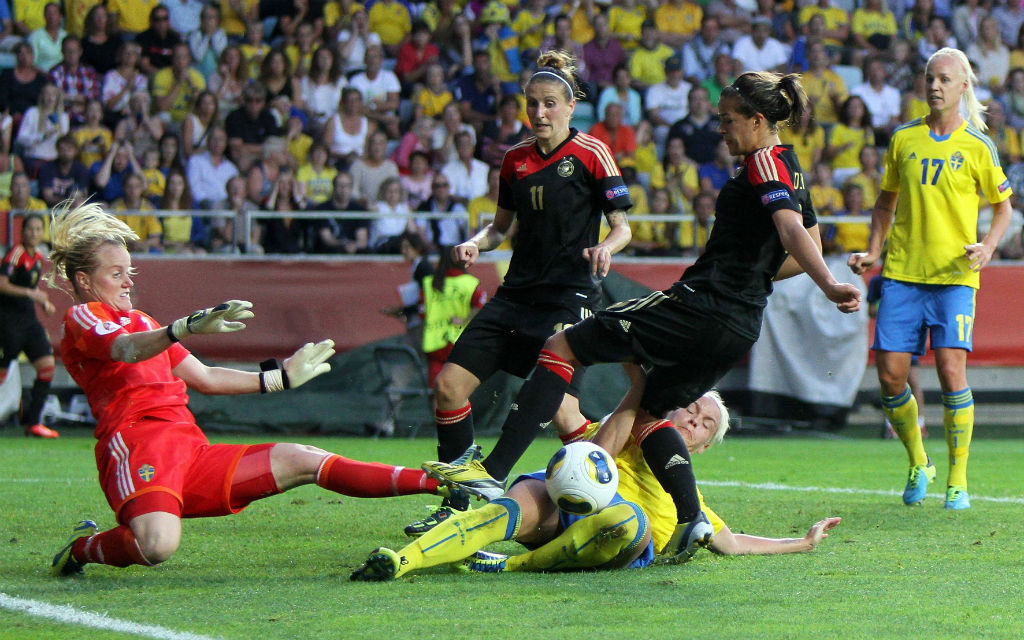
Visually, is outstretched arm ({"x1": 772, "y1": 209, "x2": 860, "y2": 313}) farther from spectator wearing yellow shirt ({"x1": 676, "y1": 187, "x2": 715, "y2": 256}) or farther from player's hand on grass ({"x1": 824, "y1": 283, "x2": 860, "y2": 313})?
spectator wearing yellow shirt ({"x1": 676, "y1": 187, "x2": 715, "y2": 256})

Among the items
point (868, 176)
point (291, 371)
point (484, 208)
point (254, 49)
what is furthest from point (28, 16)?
point (291, 371)

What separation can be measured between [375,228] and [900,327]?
803 cm

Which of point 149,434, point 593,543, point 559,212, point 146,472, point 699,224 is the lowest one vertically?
point 593,543

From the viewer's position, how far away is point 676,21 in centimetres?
1800

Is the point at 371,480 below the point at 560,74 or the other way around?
below

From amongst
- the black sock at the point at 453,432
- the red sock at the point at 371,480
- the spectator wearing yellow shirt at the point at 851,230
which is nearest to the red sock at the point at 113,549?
the red sock at the point at 371,480

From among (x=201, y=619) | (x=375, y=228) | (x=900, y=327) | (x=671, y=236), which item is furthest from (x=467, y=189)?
(x=201, y=619)

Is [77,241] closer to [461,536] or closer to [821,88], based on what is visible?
[461,536]

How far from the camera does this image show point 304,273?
45.1 feet

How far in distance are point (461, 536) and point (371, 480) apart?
19.1 inches

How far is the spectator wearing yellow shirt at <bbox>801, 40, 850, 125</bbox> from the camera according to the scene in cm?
1677

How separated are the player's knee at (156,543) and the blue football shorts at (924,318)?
4343 millimetres

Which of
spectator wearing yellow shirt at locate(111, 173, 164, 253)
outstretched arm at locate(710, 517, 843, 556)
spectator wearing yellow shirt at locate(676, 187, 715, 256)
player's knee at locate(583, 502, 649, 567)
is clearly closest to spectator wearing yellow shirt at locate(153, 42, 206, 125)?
spectator wearing yellow shirt at locate(111, 173, 164, 253)

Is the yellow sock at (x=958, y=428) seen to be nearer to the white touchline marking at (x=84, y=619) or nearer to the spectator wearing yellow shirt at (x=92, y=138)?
the white touchline marking at (x=84, y=619)
